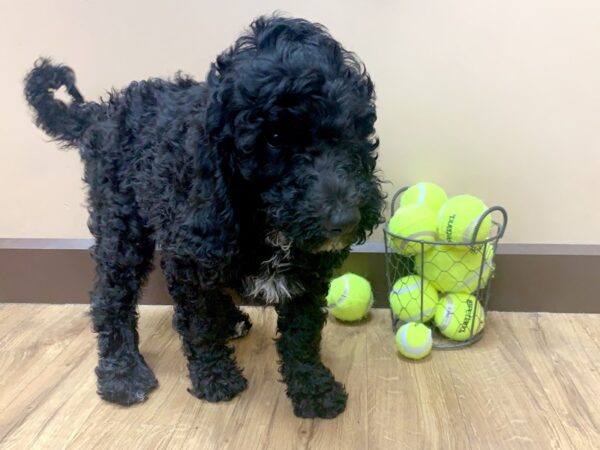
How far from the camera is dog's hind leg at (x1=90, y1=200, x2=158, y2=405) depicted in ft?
5.31

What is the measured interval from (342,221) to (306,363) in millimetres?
608

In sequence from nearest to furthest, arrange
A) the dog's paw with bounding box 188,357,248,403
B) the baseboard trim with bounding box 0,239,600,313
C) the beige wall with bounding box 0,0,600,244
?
the dog's paw with bounding box 188,357,248,403
the beige wall with bounding box 0,0,600,244
the baseboard trim with bounding box 0,239,600,313

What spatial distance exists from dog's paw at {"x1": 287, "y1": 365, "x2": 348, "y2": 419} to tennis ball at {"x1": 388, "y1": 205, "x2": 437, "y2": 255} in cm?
54

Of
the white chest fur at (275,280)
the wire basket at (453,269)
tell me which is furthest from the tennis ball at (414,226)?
the white chest fur at (275,280)

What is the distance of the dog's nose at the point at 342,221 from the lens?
1.10 meters

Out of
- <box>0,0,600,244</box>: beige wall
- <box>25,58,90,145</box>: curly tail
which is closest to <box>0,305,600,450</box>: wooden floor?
<box>0,0,600,244</box>: beige wall

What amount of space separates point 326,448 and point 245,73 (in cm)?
95

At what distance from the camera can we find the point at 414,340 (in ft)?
5.65

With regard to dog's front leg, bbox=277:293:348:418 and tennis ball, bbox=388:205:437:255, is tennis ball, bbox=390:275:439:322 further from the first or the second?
dog's front leg, bbox=277:293:348:418

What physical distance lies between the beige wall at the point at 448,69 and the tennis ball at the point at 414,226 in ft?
0.71

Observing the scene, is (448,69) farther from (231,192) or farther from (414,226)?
(231,192)

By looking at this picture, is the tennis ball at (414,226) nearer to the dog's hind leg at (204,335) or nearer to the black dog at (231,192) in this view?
the black dog at (231,192)

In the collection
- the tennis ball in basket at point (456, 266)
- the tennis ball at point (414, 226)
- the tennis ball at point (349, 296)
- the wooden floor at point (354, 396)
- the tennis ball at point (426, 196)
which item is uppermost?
the tennis ball at point (426, 196)

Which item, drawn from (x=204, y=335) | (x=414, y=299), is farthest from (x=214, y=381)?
(x=414, y=299)
